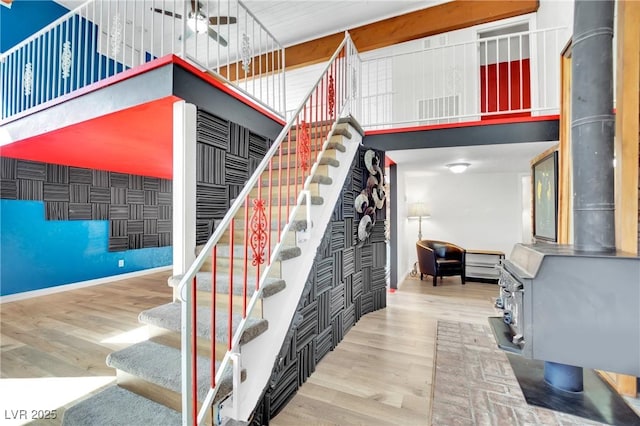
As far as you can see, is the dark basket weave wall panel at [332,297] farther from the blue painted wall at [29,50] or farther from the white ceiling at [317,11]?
the blue painted wall at [29,50]

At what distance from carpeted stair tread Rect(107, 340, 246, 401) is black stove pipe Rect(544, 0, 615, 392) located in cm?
225

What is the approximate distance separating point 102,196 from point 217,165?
13.3ft

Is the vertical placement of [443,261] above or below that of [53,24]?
below

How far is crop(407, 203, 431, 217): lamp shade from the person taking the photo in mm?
5707

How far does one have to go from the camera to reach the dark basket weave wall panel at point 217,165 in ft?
7.18

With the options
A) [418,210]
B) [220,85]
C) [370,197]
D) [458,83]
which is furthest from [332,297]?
[458,83]

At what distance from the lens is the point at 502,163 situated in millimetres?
4570

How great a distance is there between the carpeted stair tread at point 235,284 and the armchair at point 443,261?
3.95 metres

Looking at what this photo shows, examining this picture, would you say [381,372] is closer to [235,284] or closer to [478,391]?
[478,391]

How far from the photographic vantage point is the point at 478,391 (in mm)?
2055

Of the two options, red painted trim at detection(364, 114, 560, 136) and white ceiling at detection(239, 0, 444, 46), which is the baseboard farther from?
white ceiling at detection(239, 0, 444, 46)

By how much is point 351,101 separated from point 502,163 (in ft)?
9.01

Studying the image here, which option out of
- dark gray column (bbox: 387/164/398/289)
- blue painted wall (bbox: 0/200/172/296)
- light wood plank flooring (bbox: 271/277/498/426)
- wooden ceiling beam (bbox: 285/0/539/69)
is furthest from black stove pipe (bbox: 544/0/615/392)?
blue painted wall (bbox: 0/200/172/296)

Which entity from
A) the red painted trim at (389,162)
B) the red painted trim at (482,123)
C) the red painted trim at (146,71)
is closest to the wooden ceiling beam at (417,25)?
the red painted trim at (146,71)
